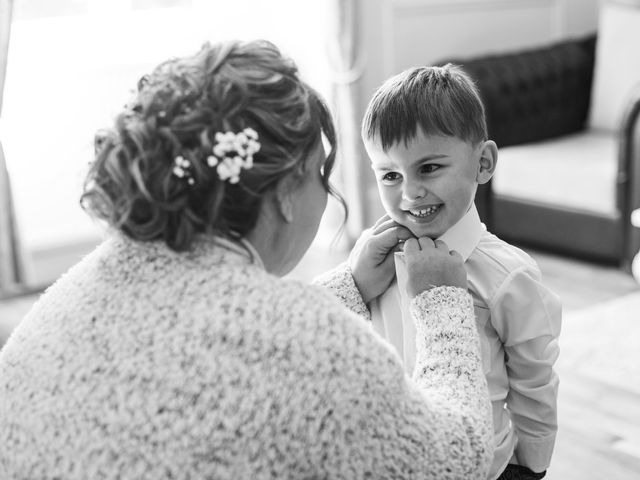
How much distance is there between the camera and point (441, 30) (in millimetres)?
5145

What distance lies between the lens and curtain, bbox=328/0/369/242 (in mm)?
4559

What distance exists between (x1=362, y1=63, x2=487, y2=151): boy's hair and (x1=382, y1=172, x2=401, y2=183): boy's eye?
48 millimetres

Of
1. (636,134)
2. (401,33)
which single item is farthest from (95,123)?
(636,134)

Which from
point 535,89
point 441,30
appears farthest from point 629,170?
point 441,30

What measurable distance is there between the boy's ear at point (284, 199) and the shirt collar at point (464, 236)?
0.40m

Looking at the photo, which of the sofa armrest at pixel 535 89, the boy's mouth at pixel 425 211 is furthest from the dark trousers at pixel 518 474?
the sofa armrest at pixel 535 89

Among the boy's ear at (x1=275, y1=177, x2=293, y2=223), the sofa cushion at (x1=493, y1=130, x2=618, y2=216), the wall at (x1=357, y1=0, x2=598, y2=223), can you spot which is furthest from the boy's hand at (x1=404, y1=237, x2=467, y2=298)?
the wall at (x1=357, y1=0, x2=598, y2=223)

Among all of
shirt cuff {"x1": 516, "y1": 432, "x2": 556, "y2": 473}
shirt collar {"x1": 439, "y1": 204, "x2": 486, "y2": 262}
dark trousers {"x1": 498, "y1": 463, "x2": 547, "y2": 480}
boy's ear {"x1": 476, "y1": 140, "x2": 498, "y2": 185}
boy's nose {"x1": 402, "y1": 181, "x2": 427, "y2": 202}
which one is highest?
boy's ear {"x1": 476, "y1": 140, "x2": 498, "y2": 185}

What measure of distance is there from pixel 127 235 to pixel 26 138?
144 inches

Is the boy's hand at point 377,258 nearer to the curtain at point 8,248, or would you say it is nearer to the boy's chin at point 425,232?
the boy's chin at point 425,232

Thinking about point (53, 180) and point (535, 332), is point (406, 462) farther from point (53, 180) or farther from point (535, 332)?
point (53, 180)

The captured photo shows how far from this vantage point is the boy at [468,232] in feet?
4.66

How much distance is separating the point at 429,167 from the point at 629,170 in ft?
8.93

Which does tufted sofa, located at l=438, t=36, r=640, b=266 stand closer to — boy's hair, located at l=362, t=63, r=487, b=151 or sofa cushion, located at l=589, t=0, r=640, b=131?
sofa cushion, located at l=589, t=0, r=640, b=131
